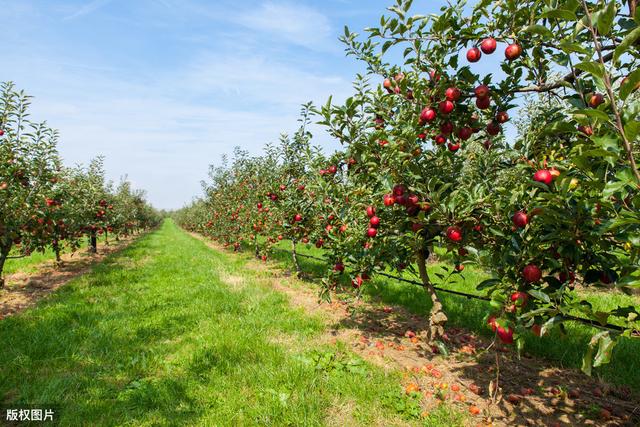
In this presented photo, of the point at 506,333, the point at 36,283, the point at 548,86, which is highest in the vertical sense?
the point at 548,86

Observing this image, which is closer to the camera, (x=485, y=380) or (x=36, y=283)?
(x=485, y=380)

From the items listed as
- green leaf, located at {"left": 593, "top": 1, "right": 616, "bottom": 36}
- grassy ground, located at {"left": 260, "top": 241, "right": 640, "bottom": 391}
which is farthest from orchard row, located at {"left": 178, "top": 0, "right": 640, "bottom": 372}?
grassy ground, located at {"left": 260, "top": 241, "right": 640, "bottom": 391}

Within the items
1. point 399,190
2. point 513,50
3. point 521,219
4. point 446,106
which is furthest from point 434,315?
point 513,50

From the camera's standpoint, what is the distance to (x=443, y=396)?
3430mm

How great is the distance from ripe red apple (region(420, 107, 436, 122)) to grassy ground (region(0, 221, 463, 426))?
2572 millimetres

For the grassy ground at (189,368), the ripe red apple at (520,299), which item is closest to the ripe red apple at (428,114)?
the ripe red apple at (520,299)

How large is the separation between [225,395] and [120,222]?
17.9 meters

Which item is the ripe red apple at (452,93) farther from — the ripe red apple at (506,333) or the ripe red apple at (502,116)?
the ripe red apple at (506,333)

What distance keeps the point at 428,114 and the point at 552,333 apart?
376 cm

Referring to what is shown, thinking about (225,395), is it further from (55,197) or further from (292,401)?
(55,197)

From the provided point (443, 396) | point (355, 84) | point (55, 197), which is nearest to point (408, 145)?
point (355, 84)

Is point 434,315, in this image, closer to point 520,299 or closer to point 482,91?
point 520,299

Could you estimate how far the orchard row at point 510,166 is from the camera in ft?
5.53

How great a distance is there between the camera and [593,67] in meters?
1.37
